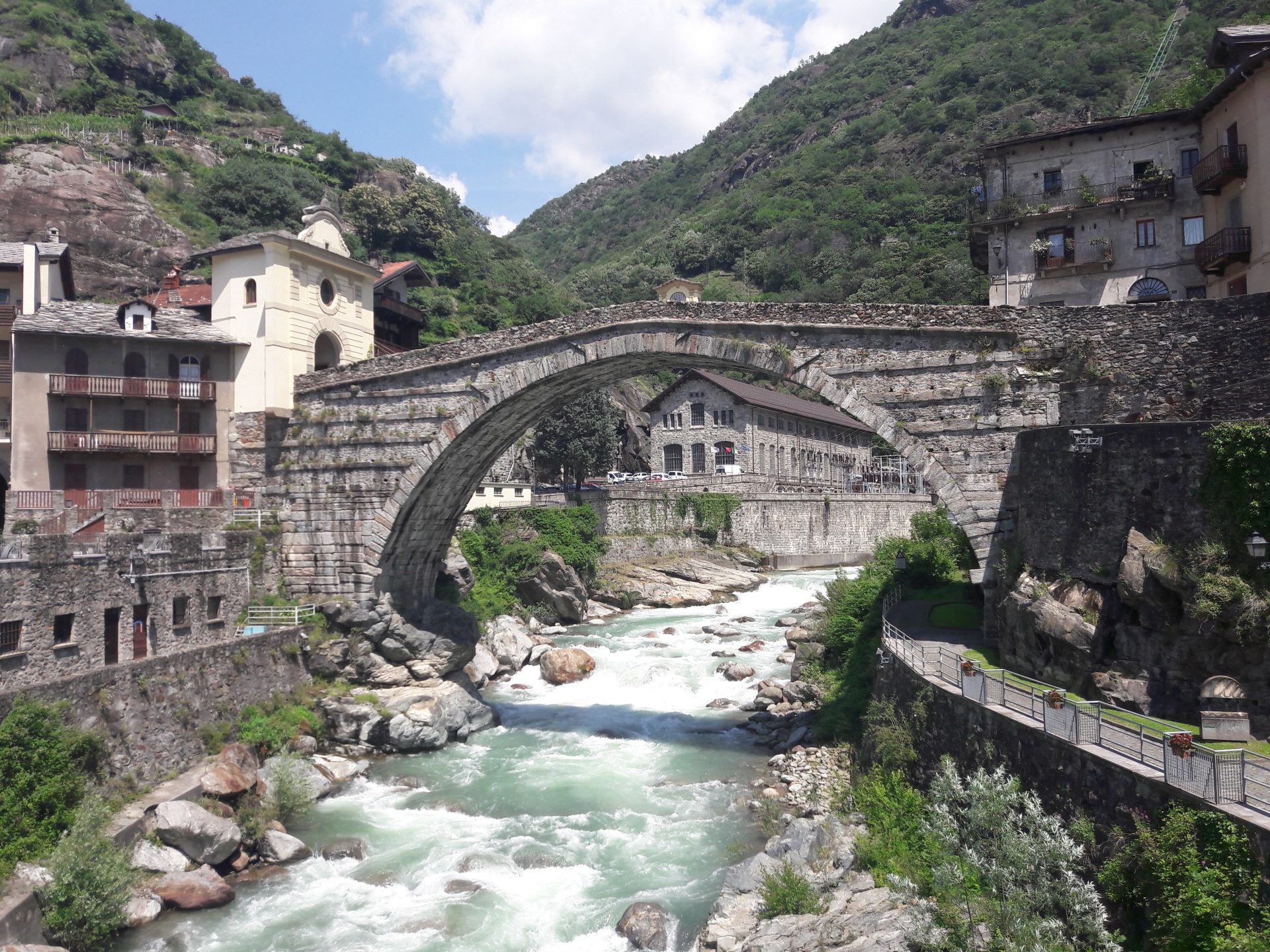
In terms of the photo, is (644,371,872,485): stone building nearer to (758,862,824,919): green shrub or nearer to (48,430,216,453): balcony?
(48,430,216,453): balcony

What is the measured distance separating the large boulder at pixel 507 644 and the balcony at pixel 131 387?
12477 mm

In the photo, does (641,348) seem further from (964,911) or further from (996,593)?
(964,911)

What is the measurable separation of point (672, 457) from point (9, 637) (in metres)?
46.8

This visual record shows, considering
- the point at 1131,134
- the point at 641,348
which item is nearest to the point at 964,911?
the point at 641,348

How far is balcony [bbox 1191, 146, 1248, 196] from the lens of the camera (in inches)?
881

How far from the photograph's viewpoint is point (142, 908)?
13672 mm

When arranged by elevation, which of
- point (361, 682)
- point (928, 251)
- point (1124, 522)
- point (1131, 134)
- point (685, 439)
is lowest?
point (361, 682)

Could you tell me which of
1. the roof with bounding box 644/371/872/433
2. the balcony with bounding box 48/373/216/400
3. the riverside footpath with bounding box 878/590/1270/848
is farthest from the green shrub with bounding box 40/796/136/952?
the roof with bounding box 644/371/872/433

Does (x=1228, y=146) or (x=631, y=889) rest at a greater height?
(x=1228, y=146)

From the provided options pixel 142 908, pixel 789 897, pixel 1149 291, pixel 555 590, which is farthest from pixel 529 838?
pixel 1149 291

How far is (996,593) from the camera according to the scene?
1784 cm

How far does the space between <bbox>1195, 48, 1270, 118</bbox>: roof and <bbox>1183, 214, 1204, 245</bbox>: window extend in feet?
9.80

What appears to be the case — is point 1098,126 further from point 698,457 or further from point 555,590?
point 698,457

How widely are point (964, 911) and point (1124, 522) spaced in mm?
6722
